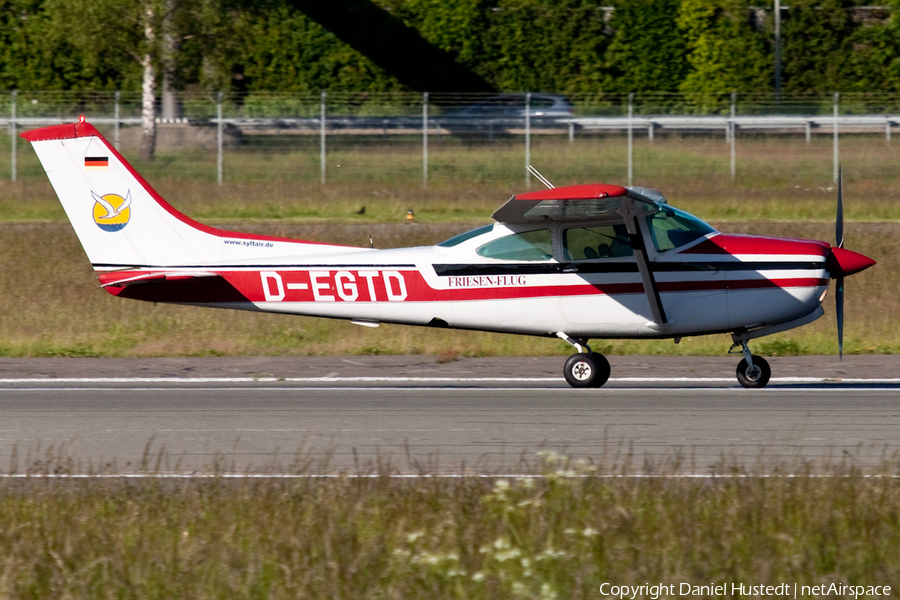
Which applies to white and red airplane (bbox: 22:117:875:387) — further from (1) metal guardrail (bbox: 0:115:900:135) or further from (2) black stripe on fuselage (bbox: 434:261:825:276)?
(1) metal guardrail (bbox: 0:115:900:135)

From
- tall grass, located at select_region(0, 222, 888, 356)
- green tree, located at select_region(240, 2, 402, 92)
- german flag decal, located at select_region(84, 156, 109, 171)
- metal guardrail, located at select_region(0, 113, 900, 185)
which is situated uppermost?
green tree, located at select_region(240, 2, 402, 92)

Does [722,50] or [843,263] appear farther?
[722,50]

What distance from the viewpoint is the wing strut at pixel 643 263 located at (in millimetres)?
11461

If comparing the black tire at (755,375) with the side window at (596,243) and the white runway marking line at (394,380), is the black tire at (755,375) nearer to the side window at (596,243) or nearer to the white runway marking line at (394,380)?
the white runway marking line at (394,380)

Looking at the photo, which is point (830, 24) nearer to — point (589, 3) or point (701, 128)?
point (589, 3)

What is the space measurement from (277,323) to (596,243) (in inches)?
290

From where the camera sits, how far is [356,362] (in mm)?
15023

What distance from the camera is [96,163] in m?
12.6

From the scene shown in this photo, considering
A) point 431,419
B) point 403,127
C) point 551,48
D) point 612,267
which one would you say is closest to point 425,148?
point 403,127

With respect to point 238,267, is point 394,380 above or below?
below

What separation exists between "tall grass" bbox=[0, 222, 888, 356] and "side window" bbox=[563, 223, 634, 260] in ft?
13.4

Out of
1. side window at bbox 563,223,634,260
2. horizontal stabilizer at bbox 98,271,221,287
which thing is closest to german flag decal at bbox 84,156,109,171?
horizontal stabilizer at bbox 98,271,221,287

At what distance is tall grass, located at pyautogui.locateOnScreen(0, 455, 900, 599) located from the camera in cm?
500

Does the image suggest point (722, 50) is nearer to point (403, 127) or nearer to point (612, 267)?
point (403, 127)
